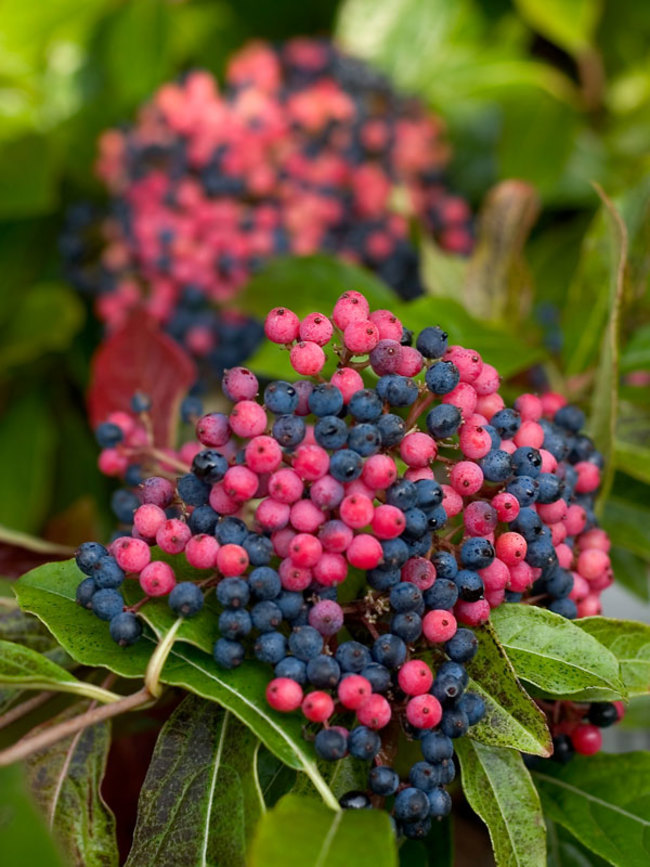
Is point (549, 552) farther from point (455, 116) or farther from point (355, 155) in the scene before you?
point (455, 116)

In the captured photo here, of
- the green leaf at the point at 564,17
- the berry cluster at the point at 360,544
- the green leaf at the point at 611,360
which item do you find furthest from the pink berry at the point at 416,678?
the green leaf at the point at 564,17

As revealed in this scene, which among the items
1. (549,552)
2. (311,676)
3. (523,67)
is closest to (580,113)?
(523,67)

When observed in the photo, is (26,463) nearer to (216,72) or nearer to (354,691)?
(216,72)

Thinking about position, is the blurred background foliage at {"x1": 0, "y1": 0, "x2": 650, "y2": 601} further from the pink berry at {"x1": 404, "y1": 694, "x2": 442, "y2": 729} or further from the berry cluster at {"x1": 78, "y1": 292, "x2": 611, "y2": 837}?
the pink berry at {"x1": 404, "y1": 694, "x2": 442, "y2": 729}

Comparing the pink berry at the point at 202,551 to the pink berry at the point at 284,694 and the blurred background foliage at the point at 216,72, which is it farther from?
the blurred background foliage at the point at 216,72

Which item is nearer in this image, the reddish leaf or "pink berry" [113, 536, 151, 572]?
"pink berry" [113, 536, 151, 572]

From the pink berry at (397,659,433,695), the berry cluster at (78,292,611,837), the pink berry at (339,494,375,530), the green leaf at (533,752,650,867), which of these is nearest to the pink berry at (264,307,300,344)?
the berry cluster at (78,292,611,837)
